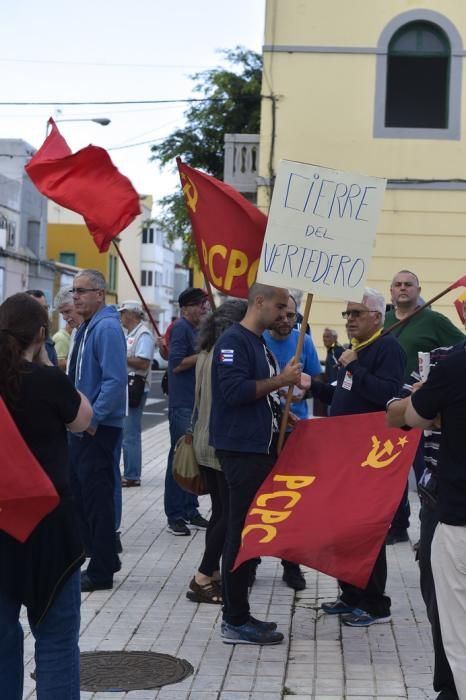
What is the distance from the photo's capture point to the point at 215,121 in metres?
31.1

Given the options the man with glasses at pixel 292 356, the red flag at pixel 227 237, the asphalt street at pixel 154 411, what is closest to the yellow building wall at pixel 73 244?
the asphalt street at pixel 154 411

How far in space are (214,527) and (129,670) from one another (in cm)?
145

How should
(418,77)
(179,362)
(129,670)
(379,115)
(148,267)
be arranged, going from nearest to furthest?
(129,670) → (179,362) → (379,115) → (418,77) → (148,267)

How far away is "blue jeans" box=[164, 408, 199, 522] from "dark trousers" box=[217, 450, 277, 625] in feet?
10.3

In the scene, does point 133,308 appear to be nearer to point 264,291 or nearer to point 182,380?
point 182,380

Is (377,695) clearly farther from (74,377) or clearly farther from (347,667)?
(74,377)

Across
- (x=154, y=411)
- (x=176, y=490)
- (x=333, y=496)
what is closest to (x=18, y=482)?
→ (x=333, y=496)

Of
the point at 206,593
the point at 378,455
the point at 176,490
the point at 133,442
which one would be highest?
the point at 378,455

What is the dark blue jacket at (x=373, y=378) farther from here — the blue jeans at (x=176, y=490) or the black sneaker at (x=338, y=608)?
the blue jeans at (x=176, y=490)

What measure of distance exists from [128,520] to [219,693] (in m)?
4.84

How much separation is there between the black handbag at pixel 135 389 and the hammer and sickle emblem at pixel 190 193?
413 cm

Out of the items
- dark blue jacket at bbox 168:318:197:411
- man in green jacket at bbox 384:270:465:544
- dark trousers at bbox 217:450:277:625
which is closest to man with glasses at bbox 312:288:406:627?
dark trousers at bbox 217:450:277:625

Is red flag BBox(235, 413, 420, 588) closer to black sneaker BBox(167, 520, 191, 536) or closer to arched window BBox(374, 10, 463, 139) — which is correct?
black sneaker BBox(167, 520, 191, 536)

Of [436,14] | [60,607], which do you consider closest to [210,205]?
[60,607]
